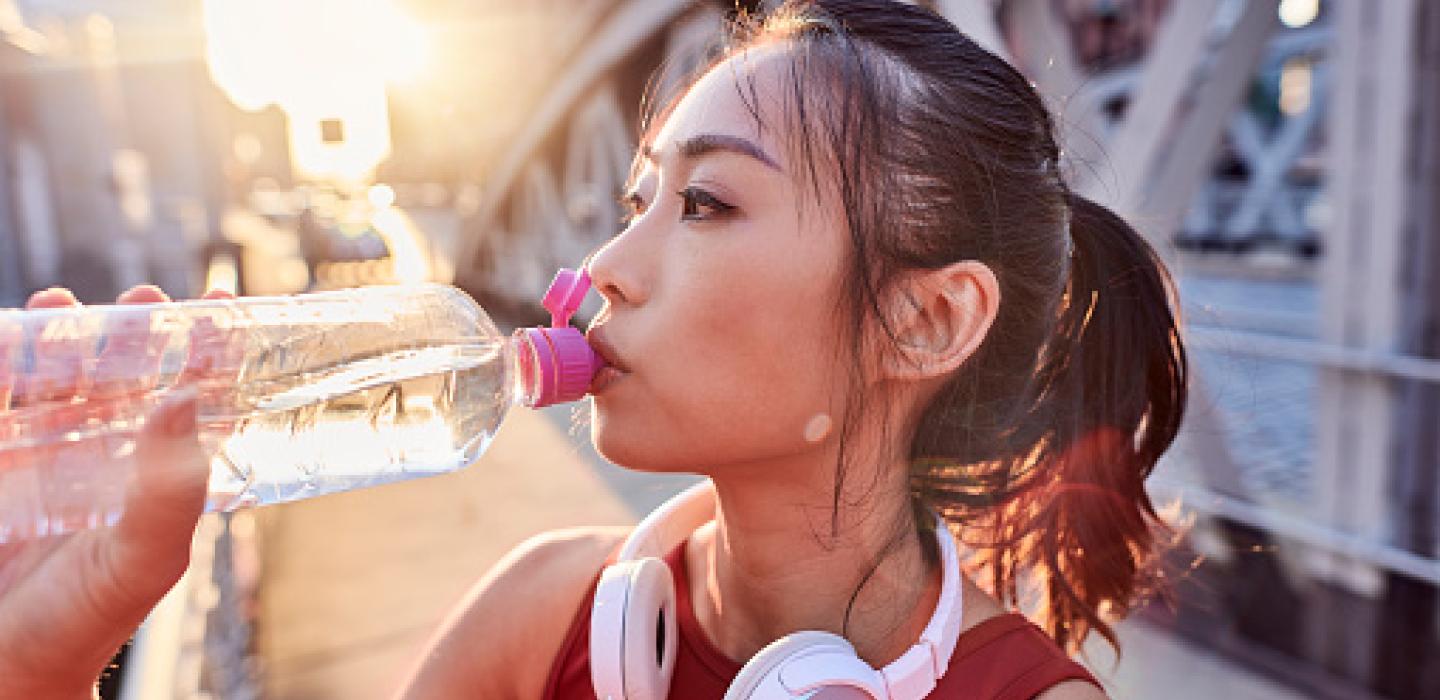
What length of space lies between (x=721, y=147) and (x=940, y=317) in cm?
37

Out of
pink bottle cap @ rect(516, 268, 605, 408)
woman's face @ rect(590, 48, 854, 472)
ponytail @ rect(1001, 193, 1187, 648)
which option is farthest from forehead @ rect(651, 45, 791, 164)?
ponytail @ rect(1001, 193, 1187, 648)

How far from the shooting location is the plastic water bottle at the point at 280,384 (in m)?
1.29

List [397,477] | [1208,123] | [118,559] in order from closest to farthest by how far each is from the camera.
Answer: [118,559] < [397,477] < [1208,123]

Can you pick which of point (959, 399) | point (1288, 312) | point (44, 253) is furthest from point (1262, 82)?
point (959, 399)

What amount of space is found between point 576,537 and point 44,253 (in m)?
7.72

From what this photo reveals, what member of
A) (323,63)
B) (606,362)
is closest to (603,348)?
(606,362)

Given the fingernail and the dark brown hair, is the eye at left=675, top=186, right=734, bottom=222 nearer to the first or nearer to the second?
the dark brown hair

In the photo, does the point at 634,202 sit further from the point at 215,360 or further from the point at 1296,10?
the point at 1296,10

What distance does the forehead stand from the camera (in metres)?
1.29

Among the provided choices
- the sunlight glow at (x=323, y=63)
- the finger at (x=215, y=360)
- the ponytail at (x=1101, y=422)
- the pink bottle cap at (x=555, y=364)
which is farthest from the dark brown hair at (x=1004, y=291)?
the sunlight glow at (x=323, y=63)

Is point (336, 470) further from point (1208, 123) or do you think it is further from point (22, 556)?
point (1208, 123)

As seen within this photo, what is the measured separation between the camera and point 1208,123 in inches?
162

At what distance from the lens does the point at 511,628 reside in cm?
155

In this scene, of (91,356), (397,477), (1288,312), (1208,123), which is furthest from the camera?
(1288,312)
